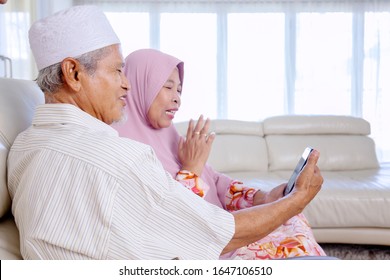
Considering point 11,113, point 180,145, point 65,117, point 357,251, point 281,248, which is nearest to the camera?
point 65,117

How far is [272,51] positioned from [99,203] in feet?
19.3

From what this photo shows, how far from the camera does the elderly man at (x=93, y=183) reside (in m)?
0.83

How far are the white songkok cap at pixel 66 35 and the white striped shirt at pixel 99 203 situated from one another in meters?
0.13

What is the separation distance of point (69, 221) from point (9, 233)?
221mm

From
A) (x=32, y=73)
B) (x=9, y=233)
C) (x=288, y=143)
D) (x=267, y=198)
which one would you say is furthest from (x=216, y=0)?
(x=9, y=233)

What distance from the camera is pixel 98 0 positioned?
6.27m

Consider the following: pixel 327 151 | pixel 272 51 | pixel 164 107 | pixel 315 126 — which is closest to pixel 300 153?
pixel 327 151

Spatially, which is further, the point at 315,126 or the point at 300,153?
the point at 315,126

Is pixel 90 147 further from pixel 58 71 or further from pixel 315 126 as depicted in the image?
pixel 315 126

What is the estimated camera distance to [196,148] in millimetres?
1366

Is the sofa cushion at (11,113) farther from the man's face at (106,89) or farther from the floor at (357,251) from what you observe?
the floor at (357,251)

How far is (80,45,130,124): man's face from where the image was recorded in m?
1.01

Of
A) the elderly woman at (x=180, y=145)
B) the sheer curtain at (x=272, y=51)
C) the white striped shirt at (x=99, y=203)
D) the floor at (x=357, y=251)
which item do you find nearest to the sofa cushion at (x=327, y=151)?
the floor at (x=357, y=251)
